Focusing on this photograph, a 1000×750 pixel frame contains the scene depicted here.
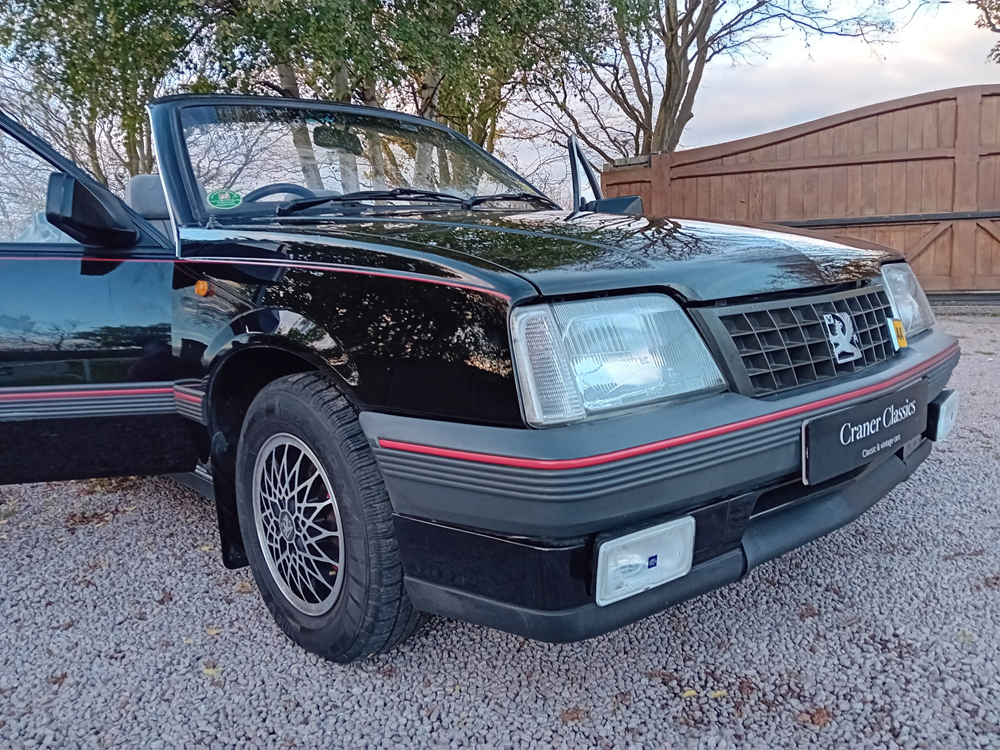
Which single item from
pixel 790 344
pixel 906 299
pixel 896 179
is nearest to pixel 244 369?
pixel 790 344

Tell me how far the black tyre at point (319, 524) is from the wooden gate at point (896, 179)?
736cm

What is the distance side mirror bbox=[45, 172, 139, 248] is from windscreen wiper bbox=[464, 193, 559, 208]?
1.10m

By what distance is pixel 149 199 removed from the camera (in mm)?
2457

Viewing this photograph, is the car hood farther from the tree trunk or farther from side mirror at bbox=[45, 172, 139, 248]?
side mirror at bbox=[45, 172, 139, 248]

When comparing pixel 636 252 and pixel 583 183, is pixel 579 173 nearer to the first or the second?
pixel 583 183

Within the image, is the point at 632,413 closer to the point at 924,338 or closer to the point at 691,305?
the point at 691,305

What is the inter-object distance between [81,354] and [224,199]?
0.65 metres

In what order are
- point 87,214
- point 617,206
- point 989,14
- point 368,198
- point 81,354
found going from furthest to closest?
1. point 989,14
2. point 617,206
3. point 368,198
4. point 81,354
5. point 87,214

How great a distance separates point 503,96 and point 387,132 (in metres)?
7.81

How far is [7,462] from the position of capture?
239 cm

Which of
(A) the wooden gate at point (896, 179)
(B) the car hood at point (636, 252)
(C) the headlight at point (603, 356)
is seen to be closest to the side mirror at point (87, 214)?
(B) the car hood at point (636, 252)

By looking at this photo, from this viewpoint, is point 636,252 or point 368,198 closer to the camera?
point 636,252

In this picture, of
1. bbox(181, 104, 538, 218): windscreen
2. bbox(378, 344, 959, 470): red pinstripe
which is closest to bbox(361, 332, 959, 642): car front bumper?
bbox(378, 344, 959, 470): red pinstripe

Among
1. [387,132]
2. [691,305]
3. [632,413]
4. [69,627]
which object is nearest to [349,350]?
[632,413]
